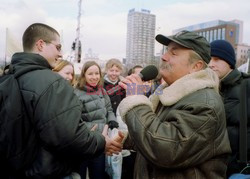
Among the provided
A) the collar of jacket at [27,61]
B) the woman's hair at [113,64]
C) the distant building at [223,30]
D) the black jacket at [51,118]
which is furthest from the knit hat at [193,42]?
the distant building at [223,30]

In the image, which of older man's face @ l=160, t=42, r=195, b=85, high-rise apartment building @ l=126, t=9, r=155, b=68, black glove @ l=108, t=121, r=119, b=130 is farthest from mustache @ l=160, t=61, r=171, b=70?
high-rise apartment building @ l=126, t=9, r=155, b=68

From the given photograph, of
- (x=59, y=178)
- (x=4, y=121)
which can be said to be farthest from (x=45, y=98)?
(x=59, y=178)

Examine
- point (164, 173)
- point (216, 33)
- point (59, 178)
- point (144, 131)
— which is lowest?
point (59, 178)

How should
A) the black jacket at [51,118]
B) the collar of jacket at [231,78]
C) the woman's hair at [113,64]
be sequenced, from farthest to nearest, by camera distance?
the woman's hair at [113,64] → the collar of jacket at [231,78] → the black jacket at [51,118]

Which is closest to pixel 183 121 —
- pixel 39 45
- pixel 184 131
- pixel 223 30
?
pixel 184 131

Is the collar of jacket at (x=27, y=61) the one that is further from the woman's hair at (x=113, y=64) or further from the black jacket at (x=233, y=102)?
the woman's hair at (x=113, y=64)

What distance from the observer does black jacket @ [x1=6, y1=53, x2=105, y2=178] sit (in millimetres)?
1851

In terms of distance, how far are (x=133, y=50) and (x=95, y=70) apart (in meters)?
64.1

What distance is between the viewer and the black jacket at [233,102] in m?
2.91

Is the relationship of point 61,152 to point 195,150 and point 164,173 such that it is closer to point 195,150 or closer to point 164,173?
point 164,173

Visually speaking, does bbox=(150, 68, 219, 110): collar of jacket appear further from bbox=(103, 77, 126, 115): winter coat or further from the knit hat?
bbox=(103, 77, 126, 115): winter coat

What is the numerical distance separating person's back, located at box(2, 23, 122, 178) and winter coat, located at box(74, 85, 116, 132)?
1.81 metres

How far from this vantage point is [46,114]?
6.04 feet

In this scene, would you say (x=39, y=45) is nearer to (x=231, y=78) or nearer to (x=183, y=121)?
(x=183, y=121)
